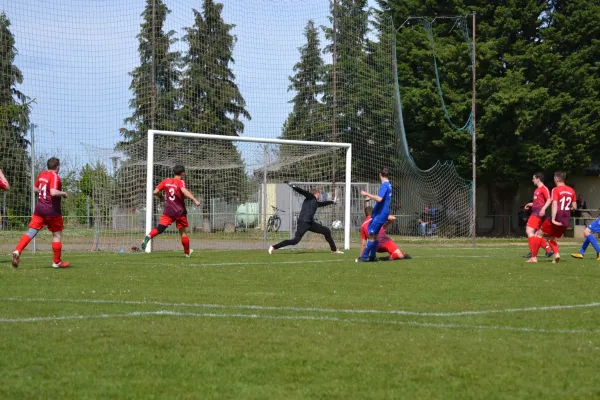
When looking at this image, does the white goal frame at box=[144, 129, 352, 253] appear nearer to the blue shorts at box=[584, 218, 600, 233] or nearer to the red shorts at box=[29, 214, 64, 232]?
the red shorts at box=[29, 214, 64, 232]

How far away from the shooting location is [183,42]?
2622 cm

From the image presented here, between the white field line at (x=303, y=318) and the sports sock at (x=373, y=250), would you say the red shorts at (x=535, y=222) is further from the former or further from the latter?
the white field line at (x=303, y=318)

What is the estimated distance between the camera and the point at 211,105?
27188mm

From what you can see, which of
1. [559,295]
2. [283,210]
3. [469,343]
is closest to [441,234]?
[283,210]

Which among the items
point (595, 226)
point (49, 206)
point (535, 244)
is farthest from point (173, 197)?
point (595, 226)

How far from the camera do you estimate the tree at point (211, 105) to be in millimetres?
26609

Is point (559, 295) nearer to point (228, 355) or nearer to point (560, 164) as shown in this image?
point (228, 355)

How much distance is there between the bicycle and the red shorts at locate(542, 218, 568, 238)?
10.5 meters

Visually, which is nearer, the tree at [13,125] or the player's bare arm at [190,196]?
the player's bare arm at [190,196]

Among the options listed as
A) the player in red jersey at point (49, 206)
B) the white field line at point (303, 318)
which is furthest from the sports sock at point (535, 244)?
the white field line at point (303, 318)

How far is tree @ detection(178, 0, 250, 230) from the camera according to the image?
26.6 m

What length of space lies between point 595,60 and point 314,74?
22.8 meters

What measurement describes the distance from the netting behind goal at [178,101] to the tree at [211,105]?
0.04 meters

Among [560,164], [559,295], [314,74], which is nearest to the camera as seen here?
[559,295]
